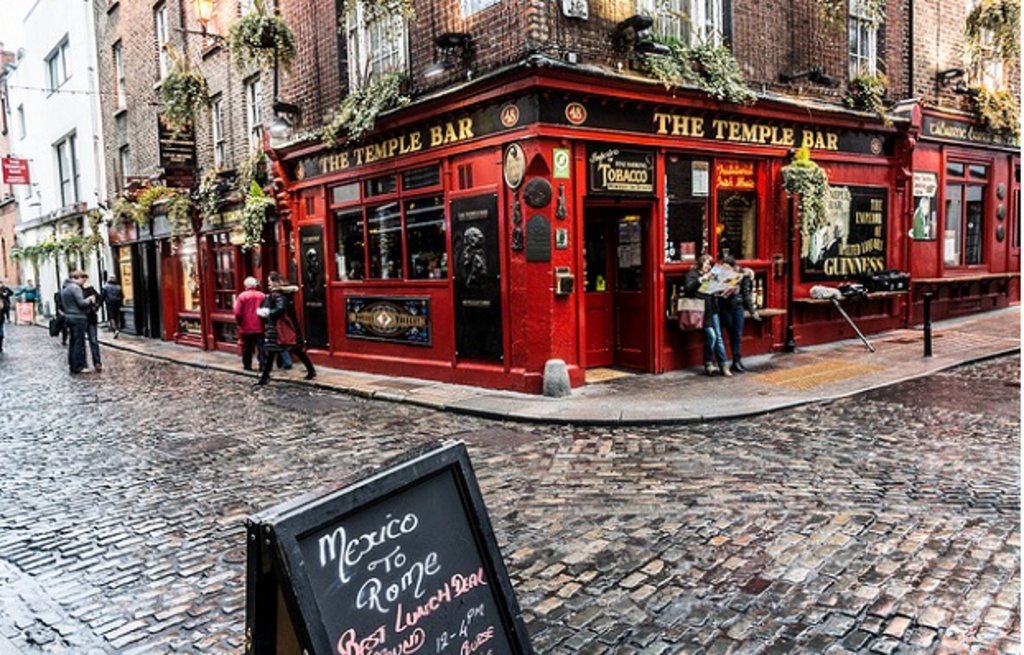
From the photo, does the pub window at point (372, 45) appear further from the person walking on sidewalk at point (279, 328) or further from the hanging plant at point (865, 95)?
the hanging plant at point (865, 95)

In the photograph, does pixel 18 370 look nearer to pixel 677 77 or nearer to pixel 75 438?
pixel 75 438

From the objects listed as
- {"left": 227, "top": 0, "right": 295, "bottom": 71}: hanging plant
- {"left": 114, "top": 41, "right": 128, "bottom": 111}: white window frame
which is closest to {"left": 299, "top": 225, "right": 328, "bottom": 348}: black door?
{"left": 227, "top": 0, "right": 295, "bottom": 71}: hanging plant

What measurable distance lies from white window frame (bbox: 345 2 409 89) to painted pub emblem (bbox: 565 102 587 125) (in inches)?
131

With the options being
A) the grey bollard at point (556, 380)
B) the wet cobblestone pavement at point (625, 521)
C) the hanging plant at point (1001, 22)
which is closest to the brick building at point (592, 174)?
the grey bollard at point (556, 380)

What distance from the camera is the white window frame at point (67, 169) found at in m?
26.1

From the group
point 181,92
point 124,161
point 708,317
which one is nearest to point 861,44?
point 708,317

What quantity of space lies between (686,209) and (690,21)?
2744 mm

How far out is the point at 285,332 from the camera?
481 inches

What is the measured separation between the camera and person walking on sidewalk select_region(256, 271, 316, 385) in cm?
1214

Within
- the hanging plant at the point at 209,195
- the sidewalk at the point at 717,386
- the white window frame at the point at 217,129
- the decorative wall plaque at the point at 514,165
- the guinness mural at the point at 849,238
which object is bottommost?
the sidewalk at the point at 717,386

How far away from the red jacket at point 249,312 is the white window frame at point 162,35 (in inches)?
374

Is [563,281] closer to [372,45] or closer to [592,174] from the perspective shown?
[592,174]

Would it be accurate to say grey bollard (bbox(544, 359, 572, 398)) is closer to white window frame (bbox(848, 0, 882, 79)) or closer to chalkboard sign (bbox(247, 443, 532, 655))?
chalkboard sign (bbox(247, 443, 532, 655))

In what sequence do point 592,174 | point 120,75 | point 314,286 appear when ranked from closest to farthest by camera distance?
1. point 592,174
2. point 314,286
3. point 120,75
